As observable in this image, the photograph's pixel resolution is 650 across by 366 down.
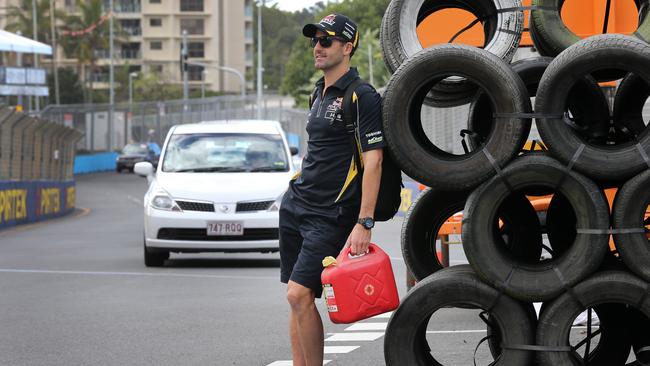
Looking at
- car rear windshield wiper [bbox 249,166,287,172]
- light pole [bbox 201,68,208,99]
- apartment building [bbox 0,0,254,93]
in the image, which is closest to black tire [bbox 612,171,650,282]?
car rear windshield wiper [bbox 249,166,287,172]

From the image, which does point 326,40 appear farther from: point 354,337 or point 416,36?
point 354,337

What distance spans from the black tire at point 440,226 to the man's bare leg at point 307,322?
670mm

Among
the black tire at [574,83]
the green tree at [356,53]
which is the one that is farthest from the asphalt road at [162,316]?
the green tree at [356,53]

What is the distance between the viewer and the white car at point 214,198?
15383mm

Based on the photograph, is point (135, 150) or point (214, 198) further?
point (135, 150)

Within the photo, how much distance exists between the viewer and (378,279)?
6223 mm

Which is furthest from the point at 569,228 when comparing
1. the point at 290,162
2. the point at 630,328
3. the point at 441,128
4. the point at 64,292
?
the point at 441,128

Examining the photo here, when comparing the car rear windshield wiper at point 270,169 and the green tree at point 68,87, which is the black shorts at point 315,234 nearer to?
the car rear windshield wiper at point 270,169

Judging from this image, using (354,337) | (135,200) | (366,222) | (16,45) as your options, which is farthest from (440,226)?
(135,200)

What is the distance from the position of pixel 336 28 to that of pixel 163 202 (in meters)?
9.34

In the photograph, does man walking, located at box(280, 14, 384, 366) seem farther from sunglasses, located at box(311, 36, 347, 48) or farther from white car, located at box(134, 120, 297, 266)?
white car, located at box(134, 120, 297, 266)

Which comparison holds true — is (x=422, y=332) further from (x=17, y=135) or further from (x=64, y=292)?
(x=17, y=135)

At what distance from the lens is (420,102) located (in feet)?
21.0

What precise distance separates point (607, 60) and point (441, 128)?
20774 millimetres
